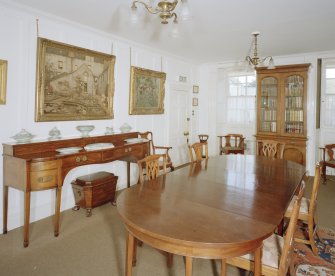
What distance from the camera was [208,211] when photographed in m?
1.70

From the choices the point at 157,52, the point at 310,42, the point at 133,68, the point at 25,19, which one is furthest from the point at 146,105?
the point at 310,42

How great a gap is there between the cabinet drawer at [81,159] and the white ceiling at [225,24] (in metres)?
1.79

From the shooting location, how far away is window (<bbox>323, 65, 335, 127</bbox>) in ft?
18.2

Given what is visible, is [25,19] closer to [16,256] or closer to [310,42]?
[16,256]

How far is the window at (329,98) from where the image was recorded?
5.56 metres

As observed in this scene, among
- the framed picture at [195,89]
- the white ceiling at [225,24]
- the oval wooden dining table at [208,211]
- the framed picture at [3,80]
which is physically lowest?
the oval wooden dining table at [208,211]

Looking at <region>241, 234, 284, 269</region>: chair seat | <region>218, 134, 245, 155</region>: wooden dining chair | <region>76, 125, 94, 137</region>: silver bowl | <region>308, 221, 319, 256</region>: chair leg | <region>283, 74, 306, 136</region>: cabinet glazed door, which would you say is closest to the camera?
<region>241, 234, 284, 269</region>: chair seat

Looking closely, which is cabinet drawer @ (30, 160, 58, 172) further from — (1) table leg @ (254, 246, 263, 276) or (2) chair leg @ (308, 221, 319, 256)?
(2) chair leg @ (308, 221, 319, 256)

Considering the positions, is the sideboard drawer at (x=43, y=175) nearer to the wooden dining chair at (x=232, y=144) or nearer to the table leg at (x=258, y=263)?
the table leg at (x=258, y=263)

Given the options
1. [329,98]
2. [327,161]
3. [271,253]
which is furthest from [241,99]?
[271,253]

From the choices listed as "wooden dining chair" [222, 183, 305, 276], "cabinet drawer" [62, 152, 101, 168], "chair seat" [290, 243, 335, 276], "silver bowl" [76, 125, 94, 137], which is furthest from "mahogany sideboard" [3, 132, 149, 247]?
"chair seat" [290, 243, 335, 276]

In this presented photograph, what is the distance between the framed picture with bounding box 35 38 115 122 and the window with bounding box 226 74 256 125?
347 cm

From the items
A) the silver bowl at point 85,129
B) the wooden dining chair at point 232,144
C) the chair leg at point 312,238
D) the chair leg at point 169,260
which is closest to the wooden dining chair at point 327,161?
the wooden dining chair at point 232,144

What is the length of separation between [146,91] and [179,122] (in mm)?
1408
